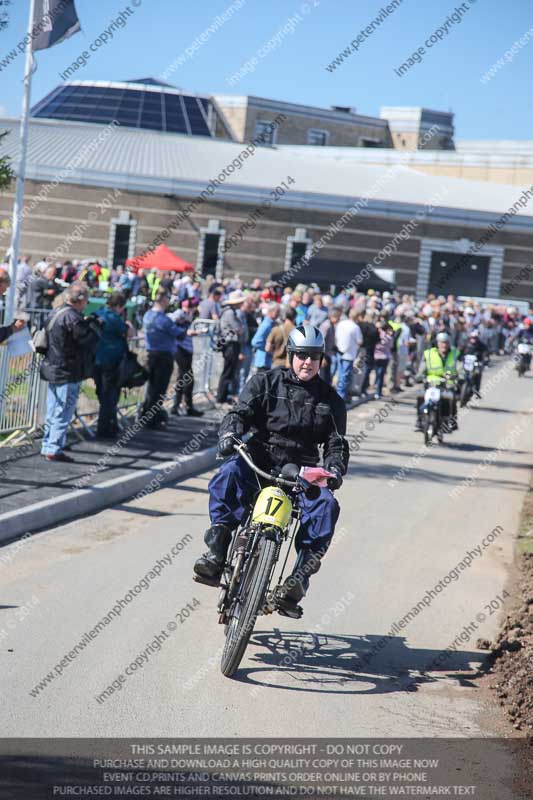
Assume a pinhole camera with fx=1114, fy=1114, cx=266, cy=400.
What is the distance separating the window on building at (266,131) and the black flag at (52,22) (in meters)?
78.6

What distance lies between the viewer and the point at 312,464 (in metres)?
7.12

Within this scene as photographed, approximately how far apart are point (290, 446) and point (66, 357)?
20.5ft

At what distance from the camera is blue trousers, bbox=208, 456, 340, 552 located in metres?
6.80

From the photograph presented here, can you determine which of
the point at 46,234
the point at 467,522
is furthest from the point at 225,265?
the point at 467,522

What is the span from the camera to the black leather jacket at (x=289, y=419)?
701 centimetres

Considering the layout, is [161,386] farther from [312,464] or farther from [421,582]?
[312,464]

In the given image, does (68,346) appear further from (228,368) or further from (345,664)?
(228,368)

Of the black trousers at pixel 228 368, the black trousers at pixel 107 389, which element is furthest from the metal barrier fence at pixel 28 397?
the black trousers at pixel 228 368

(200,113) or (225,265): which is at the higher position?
(200,113)

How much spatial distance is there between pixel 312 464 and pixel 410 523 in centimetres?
529

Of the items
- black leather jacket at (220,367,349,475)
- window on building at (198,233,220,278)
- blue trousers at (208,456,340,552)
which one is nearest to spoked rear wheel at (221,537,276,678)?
blue trousers at (208,456,340,552)

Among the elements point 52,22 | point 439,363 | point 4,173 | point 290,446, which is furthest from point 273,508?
point 439,363

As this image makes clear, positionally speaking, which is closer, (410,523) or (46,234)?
(410,523)

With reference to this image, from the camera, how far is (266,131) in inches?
3750
